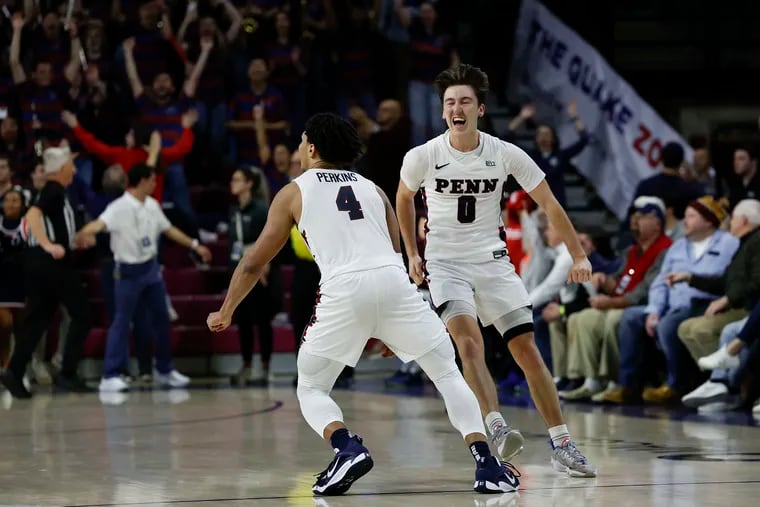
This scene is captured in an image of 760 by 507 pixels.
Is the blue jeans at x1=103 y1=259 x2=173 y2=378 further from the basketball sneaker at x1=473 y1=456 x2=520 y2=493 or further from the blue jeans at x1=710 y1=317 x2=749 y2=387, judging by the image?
the basketball sneaker at x1=473 y1=456 x2=520 y2=493

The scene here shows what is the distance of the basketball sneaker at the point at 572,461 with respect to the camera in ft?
22.1

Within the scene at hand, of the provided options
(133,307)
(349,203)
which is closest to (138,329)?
(133,307)

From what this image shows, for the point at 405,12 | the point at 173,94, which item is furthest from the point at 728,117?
the point at 173,94

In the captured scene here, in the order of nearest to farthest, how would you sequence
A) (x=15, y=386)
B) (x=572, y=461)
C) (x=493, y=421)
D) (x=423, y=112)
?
(x=572, y=461), (x=493, y=421), (x=15, y=386), (x=423, y=112)

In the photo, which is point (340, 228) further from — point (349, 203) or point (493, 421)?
point (493, 421)

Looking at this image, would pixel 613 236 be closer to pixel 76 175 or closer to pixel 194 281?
pixel 194 281

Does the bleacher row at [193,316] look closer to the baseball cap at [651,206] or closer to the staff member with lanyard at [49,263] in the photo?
the staff member with lanyard at [49,263]

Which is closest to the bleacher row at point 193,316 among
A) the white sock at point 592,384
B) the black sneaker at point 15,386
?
the black sneaker at point 15,386

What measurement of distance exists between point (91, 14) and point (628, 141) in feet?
21.1

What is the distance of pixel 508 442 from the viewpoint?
22.8ft

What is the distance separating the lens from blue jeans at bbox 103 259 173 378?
518 inches

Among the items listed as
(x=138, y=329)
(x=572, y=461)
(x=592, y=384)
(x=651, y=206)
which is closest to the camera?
(x=572, y=461)

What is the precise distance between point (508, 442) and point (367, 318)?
1.16m

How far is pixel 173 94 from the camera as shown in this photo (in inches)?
624
